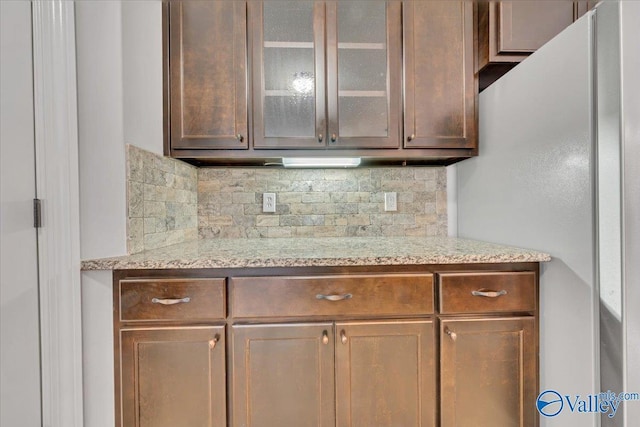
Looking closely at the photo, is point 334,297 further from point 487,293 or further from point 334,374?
point 487,293

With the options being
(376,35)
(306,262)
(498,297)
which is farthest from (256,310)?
(376,35)

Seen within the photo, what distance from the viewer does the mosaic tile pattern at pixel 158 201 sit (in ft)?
3.81

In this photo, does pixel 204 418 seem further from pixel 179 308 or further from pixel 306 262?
pixel 306 262

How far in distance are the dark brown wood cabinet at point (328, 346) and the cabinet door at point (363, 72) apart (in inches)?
28.0

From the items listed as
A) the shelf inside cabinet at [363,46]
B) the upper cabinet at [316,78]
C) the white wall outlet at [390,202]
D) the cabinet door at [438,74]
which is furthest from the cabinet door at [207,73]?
the white wall outlet at [390,202]

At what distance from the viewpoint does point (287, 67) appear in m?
1.36

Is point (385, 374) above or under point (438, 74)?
under

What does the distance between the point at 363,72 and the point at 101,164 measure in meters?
1.24

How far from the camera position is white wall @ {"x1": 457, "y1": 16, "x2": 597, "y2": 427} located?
3.14 ft

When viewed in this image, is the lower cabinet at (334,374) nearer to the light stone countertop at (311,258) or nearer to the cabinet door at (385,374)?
the cabinet door at (385,374)

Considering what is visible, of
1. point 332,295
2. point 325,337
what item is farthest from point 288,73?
point 325,337

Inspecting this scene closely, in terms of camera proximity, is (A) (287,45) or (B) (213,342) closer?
(B) (213,342)

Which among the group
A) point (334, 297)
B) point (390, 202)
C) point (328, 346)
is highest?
point (390, 202)

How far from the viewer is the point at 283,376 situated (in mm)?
1071
